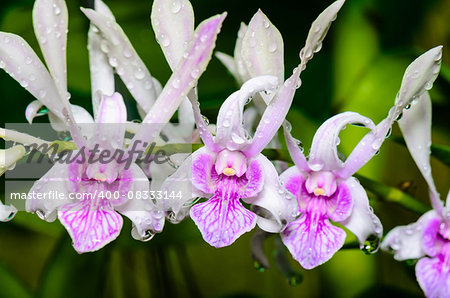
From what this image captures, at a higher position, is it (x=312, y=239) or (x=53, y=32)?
(x=53, y=32)

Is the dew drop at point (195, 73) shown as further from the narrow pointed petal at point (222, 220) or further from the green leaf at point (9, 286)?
the green leaf at point (9, 286)

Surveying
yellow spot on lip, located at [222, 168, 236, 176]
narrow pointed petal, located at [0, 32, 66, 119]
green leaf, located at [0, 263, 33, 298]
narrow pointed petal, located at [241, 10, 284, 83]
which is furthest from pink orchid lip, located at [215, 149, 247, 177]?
green leaf, located at [0, 263, 33, 298]

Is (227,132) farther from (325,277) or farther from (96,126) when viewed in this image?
(325,277)

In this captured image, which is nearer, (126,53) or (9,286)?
(126,53)

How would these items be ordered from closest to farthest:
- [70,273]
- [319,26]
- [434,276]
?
[319,26], [434,276], [70,273]

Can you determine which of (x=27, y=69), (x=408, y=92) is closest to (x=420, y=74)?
(x=408, y=92)

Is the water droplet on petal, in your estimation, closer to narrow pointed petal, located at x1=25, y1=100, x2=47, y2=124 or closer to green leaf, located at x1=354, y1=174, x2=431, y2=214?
green leaf, located at x1=354, y1=174, x2=431, y2=214

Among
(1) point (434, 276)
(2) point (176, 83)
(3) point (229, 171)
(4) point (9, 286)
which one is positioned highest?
(2) point (176, 83)

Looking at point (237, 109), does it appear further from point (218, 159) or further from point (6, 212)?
point (6, 212)
